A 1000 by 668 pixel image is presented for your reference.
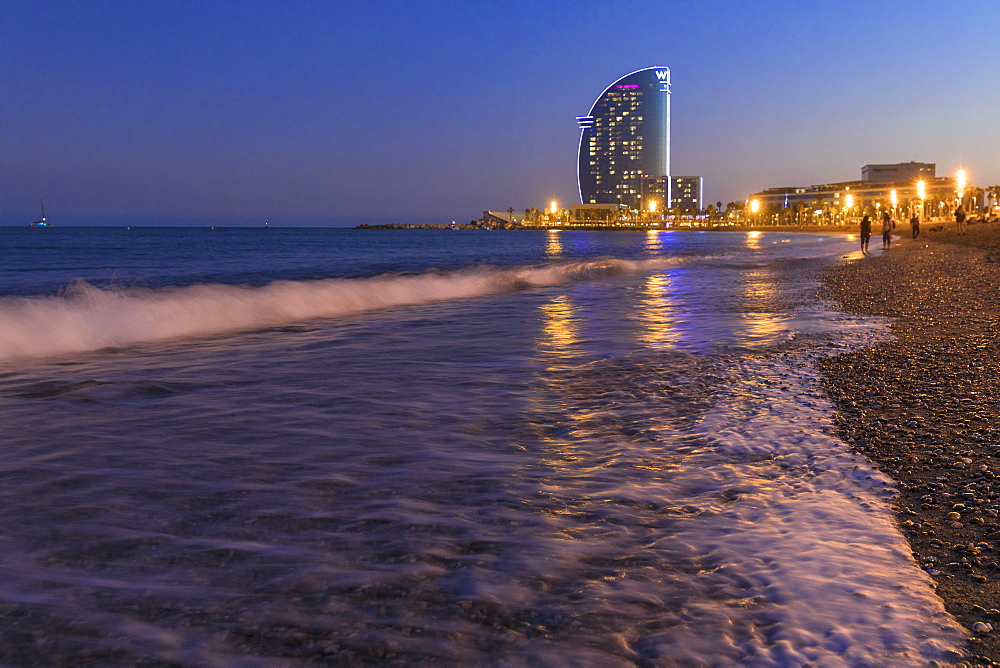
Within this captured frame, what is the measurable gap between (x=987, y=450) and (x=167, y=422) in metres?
5.62

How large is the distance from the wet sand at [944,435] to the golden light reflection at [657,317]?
8.35ft

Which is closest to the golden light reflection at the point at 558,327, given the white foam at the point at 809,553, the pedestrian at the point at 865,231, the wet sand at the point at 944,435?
the wet sand at the point at 944,435

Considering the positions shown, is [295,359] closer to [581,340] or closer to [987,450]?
[581,340]

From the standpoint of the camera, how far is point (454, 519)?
334 cm

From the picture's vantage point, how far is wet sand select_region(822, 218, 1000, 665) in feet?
8.59

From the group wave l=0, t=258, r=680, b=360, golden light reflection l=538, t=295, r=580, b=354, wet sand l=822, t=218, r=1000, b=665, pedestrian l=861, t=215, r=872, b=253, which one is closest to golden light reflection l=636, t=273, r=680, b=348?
golden light reflection l=538, t=295, r=580, b=354

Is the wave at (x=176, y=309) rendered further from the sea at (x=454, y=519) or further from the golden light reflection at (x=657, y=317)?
the golden light reflection at (x=657, y=317)

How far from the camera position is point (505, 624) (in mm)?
2410

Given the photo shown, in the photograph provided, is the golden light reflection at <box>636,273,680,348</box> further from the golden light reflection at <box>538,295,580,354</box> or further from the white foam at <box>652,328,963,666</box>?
the white foam at <box>652,328,963,666</box>

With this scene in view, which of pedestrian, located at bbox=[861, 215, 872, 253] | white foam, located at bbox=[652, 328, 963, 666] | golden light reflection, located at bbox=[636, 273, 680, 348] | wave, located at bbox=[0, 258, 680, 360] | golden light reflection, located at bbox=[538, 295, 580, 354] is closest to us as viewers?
white foam, located at bbox=[652, 328, 963, 666]

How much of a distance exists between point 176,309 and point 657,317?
9162mm

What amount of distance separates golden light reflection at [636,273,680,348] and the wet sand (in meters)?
2.54

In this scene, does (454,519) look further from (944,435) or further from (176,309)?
(176,309)

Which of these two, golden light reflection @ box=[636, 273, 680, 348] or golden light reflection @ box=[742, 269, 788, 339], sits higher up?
golden light reflection @ box=[742, 269, 788, 339]
